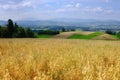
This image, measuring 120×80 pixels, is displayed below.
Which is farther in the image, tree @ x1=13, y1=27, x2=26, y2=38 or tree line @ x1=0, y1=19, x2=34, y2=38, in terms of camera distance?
tree line @ x1=0, y1=19, x2=34, y2=38

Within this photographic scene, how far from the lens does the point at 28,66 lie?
4.55 m

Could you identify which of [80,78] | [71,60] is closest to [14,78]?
[80,78]

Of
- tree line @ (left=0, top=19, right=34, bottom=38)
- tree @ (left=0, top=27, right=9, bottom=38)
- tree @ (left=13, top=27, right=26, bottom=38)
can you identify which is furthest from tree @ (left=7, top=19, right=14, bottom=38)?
tree @ (left=13, top=27, right=26, bottom=38)

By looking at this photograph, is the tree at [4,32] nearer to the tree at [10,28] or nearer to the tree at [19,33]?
the tree at [10,28]

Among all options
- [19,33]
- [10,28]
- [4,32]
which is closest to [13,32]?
[10,28]

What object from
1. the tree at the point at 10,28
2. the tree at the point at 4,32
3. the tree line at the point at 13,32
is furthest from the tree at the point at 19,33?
the tree at the point at 4,32

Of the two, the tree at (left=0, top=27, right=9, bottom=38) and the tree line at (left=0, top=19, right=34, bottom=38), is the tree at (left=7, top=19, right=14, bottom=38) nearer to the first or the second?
the tree line at (left=0, top=19, right=34, bottom=38)

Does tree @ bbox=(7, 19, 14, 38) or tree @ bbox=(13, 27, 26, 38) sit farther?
tree @ bbox=(7, 19, 14, 38)

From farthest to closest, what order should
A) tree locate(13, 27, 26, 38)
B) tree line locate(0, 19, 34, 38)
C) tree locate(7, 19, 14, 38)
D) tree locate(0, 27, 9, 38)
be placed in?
1. tree locate(7, 19, 14, 38)
2. tree locate(0, 27, 9, 38)
3. tree line locate(0, 19, 34, 38)
4. tree locate(13, 27, 26, 38)

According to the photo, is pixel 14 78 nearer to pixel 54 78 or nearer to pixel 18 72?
pixel 18 72

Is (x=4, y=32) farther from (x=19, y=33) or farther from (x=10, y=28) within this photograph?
(x=19, y=33)

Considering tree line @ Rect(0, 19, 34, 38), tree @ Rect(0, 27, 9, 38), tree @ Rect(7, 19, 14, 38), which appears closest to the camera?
tree line @ Rect(0, 19, 34, 38)

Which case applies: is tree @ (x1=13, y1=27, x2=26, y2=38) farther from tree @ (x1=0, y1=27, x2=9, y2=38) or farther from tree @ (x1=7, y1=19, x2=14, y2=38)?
tree @ (x1=0, y1=27, x2=9, y2=38)

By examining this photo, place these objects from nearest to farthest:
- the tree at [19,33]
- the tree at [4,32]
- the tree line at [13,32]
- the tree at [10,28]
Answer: the tree at [19,33], the tree line at [13,32], the tree at [4,32], the tree at [10,28]
